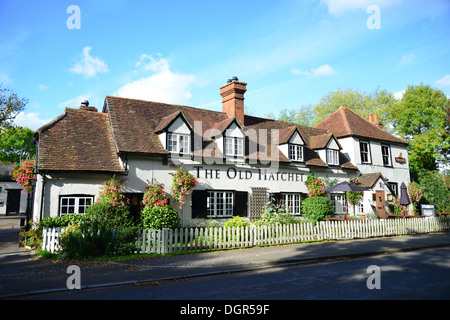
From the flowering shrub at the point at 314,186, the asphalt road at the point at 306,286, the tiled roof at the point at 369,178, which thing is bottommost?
the asphalt road at the point at 306,286

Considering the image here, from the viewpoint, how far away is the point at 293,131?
2095cm

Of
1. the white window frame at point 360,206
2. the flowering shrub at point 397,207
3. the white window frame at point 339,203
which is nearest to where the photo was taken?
the white window frame at point 339,203

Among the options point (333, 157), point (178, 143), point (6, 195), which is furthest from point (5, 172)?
point (333, 157)

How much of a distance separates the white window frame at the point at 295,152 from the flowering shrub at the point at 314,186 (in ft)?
4.69

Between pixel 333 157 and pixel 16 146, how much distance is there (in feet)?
171

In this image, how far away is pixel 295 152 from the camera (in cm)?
2111

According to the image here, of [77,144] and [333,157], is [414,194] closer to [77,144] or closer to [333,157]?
[333,157]

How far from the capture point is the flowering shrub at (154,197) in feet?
49.7

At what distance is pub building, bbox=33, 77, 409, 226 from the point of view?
48.0 feet

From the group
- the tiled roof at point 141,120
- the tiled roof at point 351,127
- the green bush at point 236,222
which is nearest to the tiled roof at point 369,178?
the tiled roof at point 351,127

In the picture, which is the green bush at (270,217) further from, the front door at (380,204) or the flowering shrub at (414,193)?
the flowering shrub at (414,193)
